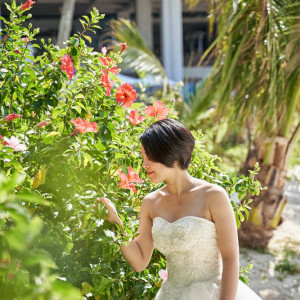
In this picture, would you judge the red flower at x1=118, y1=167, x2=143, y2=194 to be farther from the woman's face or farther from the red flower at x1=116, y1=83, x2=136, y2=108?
the red flower at x1=116, y1=83, x2=136, y2=108

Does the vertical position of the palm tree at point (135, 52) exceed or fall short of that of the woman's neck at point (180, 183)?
it exceeds it

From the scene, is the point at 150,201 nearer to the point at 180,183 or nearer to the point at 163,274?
the point at 180,183

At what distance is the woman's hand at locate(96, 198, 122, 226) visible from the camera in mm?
2172

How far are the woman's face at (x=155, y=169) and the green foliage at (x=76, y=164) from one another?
0.43 ft

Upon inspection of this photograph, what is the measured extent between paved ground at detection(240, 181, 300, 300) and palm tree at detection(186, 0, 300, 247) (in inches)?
10.0

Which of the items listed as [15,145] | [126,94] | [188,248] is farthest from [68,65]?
[188,248]

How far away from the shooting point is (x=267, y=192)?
6.42 metres

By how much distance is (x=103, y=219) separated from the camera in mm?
2207

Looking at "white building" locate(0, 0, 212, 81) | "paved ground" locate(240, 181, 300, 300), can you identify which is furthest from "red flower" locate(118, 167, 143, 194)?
"white building" locate(0, 0, 212, 81)

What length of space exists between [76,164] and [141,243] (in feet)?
1.47

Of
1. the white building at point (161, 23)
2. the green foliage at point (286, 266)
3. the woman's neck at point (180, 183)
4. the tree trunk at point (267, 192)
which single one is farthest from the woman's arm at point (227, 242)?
the white building at point (161, 23)

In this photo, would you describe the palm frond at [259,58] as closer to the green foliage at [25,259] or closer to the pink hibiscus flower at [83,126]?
the pink hibiscus flower at [83,126]

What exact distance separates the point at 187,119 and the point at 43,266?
695 centimetres

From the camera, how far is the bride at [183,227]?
2129 millimetres
